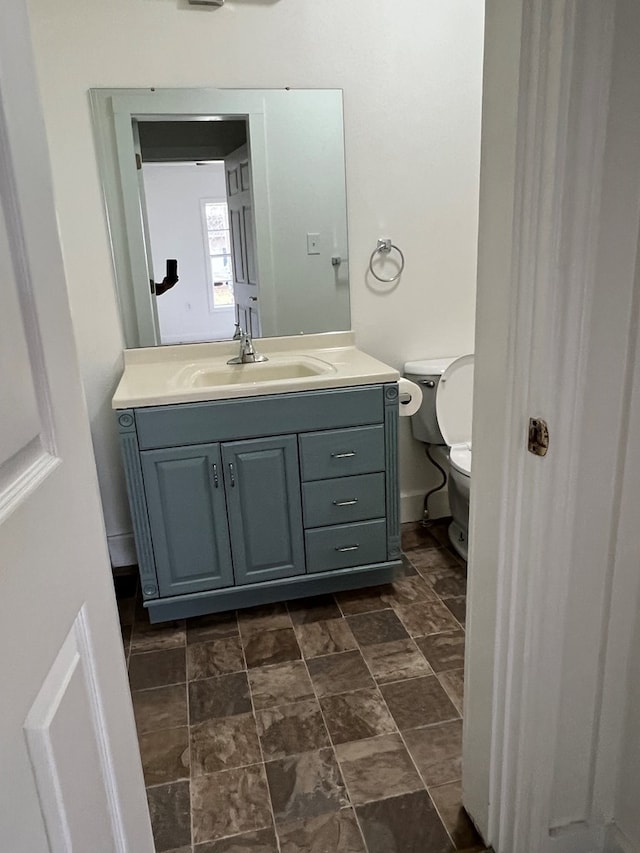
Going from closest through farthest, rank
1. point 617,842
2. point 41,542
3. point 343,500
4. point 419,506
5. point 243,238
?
1. point 41,542
2. point 617,842
3. point 343,500
4. point 243,238
5. point 419,506

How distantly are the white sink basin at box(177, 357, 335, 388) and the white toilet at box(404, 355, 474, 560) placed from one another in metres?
0.50

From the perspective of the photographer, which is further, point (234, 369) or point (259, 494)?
point (234, 369)

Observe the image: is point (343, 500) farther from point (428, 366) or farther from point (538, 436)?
point (538, 436)

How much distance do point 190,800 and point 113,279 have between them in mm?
1710

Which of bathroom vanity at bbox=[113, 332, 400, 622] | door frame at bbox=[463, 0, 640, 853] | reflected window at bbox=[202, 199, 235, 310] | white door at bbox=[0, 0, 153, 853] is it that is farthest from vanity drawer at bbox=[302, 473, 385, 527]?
white door at bbox=[0, 0, 153, 853]

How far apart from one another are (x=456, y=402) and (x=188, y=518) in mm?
1157

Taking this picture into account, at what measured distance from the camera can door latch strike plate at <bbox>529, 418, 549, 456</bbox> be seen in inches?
38.8

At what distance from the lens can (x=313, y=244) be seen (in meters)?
2.43

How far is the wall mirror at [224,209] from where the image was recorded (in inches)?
86.6

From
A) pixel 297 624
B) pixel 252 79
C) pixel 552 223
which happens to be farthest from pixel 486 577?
pixel 252 79

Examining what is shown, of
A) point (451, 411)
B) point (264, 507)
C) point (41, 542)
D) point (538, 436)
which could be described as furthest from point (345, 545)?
point (41, 542)

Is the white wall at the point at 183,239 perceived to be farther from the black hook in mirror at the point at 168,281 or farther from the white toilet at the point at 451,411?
the white toilet at the point at 451,411

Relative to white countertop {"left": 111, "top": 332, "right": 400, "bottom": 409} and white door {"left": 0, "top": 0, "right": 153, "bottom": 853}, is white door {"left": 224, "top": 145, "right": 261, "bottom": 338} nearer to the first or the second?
white countertop {"left": 111, "top": 332, "right": 400, "bottom": 409}

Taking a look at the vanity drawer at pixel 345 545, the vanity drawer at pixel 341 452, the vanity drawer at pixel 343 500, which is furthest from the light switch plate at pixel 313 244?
the vanity drawer at pixel 345 545
